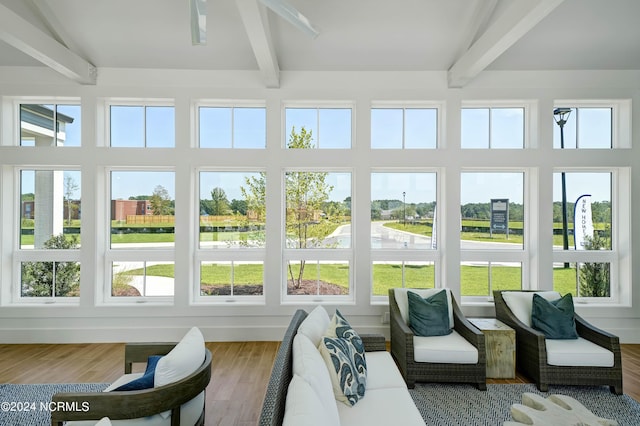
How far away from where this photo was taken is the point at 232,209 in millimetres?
4328

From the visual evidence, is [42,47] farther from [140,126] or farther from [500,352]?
[500,352]

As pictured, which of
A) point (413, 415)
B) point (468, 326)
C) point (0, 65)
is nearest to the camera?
point (413, 415)

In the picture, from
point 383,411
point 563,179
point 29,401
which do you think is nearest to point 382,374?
point 383,411

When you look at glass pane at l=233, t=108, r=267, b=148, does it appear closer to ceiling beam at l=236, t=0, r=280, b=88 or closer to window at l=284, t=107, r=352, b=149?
window at l=284, t=107, r=352, b=149

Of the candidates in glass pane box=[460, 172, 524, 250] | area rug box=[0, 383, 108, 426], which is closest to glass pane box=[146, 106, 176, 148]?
area rug box=[0, 383, 108, 426]

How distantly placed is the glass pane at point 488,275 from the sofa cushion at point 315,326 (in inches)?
96.5

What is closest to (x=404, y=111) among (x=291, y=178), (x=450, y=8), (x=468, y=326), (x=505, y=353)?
(x=450, y=8)

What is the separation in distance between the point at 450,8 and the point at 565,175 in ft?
8.78

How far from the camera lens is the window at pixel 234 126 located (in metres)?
4.30

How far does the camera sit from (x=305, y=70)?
4.11 metres

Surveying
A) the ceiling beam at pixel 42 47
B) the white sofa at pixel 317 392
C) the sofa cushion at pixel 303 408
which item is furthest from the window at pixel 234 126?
the sofa cushion at pixel 303 408

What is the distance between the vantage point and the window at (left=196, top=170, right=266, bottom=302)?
14.1 feet

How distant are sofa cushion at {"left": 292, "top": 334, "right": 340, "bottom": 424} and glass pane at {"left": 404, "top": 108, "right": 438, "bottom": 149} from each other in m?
3.21

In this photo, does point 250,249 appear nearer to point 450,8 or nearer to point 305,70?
point 305,70
